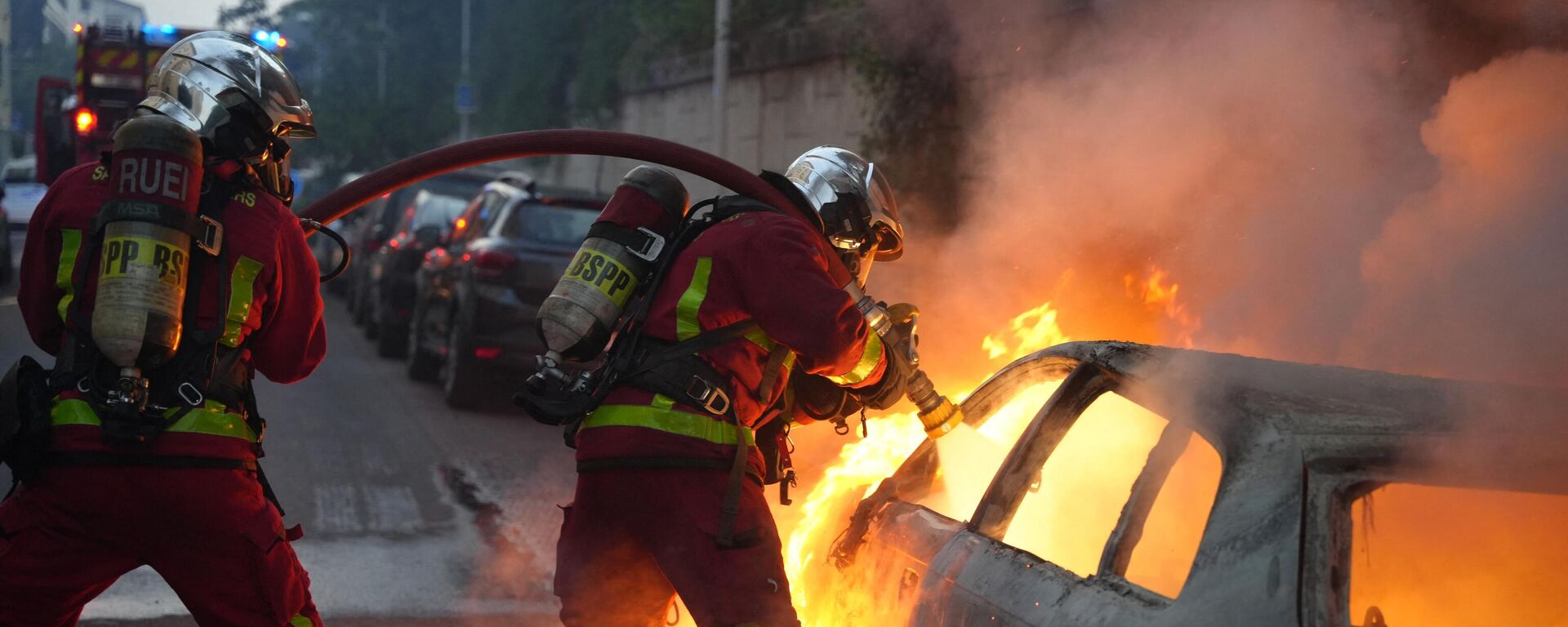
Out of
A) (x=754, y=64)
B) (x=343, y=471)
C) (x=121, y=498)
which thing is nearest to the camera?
(x=121, y=498)

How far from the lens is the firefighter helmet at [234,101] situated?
3.45 metres

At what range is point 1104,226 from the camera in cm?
930

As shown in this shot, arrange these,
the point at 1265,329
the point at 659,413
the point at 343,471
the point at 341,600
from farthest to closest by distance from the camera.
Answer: the point at 343,471 < the point at 1265,329 < the point at 341,600 < the point at 659,413

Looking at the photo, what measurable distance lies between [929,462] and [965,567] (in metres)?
0.80

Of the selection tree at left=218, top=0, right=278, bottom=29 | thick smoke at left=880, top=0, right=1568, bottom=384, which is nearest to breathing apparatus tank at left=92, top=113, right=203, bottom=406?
thick smoke at left=880, top=0, right=1568, bottom=384

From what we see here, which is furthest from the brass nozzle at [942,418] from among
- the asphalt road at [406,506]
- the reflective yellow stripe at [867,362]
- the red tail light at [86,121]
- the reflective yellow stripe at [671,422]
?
the red tail light at [86,121]

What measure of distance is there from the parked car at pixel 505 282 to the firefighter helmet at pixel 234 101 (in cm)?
721

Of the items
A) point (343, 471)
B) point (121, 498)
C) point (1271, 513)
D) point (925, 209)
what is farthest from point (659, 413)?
point (925, 209)

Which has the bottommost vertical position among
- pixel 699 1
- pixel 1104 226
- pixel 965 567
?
pixel 965 567

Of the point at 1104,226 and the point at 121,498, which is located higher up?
the point at 1104,226

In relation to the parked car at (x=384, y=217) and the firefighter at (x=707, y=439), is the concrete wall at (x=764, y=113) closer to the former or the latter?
the parked car at (x=384, y=217)

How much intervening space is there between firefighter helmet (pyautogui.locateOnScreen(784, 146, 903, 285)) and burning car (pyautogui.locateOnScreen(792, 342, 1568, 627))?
1.72 feet

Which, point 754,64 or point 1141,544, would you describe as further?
point 754,64

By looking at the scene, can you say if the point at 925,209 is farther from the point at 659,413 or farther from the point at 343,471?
the point at 659,413
